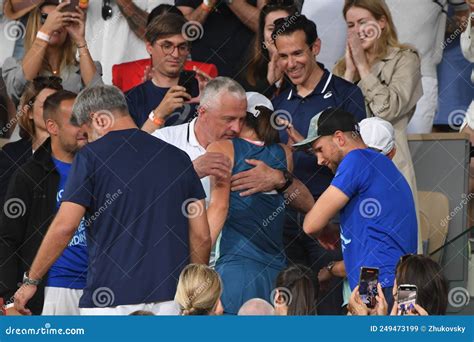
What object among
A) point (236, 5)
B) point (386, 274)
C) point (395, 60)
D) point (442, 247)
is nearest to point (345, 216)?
point (386, 274)

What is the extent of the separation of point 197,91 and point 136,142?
2315mm

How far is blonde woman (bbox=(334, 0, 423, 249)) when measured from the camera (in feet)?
39.8

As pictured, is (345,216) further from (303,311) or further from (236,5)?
(236,5)

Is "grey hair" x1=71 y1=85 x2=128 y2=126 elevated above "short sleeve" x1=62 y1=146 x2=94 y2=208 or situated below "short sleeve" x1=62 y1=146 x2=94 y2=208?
above

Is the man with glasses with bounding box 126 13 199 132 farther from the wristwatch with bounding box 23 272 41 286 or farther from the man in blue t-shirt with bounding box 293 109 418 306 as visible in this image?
the wristwatch with bounding box 23 272 41 286

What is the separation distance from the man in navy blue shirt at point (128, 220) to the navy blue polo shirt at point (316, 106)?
1.74 m

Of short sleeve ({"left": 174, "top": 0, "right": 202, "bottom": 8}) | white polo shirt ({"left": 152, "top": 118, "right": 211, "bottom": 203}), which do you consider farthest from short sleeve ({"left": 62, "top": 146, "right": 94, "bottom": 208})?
short sleeve ({"left": 174, "top": 0, "right": 202, "bottom": 8})

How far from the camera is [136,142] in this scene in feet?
33.1

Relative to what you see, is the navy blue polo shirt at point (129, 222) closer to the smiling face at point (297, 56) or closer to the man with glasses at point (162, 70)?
the man with glasses at point (162, 70)

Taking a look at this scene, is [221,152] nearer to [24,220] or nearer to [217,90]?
[217,90]

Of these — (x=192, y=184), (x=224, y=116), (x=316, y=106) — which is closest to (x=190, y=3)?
(x=316, y=106)

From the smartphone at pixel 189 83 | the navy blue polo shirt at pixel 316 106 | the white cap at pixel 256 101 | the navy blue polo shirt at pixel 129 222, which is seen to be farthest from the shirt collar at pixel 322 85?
the navy blue polo shirt at pixel 129 222

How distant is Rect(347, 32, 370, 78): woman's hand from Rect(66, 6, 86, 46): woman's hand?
79.9 inches
